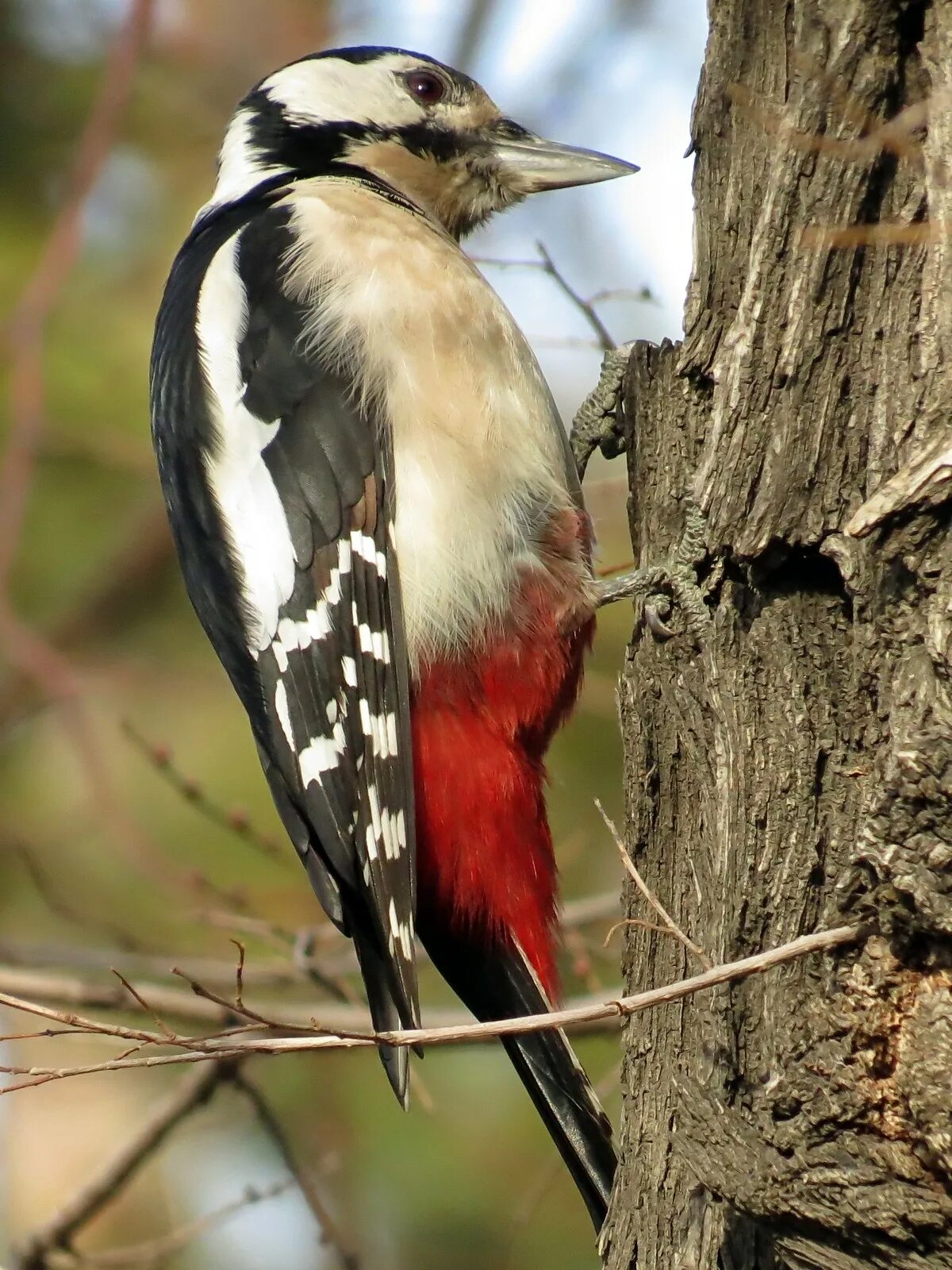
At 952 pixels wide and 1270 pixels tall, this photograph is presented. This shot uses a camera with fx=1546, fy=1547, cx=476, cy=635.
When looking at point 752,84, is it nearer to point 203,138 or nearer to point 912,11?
point 912,11

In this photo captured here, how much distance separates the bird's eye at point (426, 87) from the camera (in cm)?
325

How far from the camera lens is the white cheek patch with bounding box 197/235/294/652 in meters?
2.59

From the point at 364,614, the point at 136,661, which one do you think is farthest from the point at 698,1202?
the point at 136,661

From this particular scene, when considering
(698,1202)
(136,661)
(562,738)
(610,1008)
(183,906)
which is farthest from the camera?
(136,661)

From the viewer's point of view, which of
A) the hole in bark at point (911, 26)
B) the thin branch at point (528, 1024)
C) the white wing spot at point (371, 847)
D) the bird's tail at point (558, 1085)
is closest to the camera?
the thin branch at point (528, 1024)

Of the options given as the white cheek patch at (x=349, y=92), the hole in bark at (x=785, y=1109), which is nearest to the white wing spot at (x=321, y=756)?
the hole in bark at (x=785, y=1109)

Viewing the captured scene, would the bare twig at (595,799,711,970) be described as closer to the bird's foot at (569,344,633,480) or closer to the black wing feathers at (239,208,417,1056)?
the black wing feathers at (239,208,417,1056)

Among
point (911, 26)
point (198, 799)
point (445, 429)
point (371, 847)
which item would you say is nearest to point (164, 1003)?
point (198, 799)

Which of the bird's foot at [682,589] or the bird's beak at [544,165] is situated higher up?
the bird's beak at [544,165]

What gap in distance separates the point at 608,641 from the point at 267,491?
167cm

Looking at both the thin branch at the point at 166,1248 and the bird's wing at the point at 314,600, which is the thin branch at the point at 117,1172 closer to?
the thin branch at the point at 166,1248

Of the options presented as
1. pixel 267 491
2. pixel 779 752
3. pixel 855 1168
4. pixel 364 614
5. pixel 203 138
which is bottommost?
pixel 855 1168

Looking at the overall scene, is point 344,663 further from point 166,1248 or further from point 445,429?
point 166,1248

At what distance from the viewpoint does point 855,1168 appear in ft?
5.34
